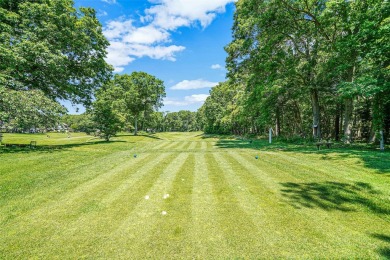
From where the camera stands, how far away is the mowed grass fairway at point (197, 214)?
11.3 feet

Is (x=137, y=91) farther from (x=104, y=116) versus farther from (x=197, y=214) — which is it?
(x=197, y=214)

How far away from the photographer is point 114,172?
340 inches

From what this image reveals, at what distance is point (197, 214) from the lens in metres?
4.69

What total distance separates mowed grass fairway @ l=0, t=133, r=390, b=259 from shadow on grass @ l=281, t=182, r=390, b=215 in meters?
0.03

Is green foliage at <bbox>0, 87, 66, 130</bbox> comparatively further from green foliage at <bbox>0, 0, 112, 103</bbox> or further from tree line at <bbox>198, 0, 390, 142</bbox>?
tree line at <bbox>198, 0, 390, 142</bbox>

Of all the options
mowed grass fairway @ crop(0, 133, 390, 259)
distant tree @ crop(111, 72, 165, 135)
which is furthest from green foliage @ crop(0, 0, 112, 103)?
distant tree @ crop(111, 72, 165, 135)

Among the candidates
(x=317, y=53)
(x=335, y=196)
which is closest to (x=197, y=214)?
(x=335, y=196)

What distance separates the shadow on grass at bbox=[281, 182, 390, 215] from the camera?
504cm

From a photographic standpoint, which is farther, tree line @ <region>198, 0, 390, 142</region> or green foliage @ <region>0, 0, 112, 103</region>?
green foliage @ <region>0, 0, 112, 103</region>

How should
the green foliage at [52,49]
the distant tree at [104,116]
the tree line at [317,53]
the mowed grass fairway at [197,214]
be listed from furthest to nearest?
the distant tree at [104,116], the green foliage at [52,49], the tree line at [317,53], the mowed grass fairway at [197,214]

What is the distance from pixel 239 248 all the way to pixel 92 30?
2115cm

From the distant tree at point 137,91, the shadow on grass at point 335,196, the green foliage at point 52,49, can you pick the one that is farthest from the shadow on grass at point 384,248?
the distant tree at point 137,91

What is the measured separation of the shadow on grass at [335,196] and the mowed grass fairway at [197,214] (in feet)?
0.09

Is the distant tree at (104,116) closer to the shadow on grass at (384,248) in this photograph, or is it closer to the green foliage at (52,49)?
the green foliage at (52,49)
